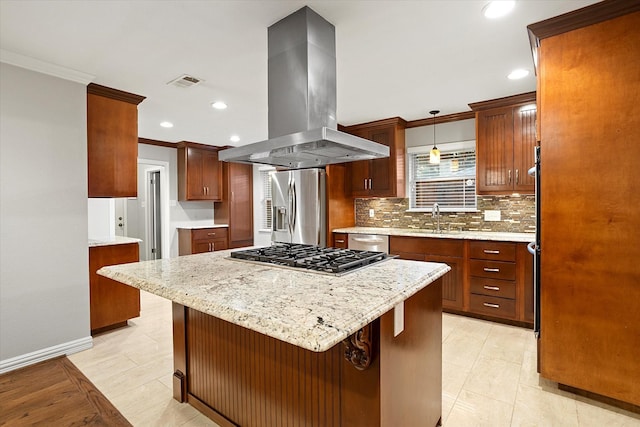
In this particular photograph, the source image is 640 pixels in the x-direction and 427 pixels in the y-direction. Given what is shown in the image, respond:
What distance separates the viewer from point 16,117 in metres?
2.49

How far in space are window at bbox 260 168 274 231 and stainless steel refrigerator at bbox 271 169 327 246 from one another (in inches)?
70.7

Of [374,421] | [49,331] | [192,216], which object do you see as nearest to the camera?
[374,421]

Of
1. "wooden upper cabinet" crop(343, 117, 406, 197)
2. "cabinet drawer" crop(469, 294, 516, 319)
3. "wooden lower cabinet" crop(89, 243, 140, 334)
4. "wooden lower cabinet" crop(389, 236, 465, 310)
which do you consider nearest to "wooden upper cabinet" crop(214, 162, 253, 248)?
"wooden upper cabinet" crop(343, 117, 406, 197)

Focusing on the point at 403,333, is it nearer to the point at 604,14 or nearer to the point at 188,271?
the point at 188,271

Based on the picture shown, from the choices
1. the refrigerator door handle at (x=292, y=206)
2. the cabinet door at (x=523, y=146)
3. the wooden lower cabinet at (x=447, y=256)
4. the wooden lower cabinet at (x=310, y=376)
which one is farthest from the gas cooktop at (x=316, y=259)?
the refrigerator door handle at (x=292, y=206)

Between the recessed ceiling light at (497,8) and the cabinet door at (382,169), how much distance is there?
2306 mm

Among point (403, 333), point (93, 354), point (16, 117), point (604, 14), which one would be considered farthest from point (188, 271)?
point (604, 14)

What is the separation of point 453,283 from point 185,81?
3429 mm

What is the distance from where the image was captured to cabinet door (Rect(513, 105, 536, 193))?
133 inches

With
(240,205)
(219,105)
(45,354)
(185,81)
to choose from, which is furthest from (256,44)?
(240,205)

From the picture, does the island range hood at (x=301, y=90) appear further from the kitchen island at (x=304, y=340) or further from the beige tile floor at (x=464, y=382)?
the beige tile floor at (x=464, y=382)


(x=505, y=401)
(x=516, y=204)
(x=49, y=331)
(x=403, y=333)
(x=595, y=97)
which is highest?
(x=595, y=97)

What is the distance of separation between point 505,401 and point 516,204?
239cm

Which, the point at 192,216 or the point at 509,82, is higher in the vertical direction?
the point at 509,82
